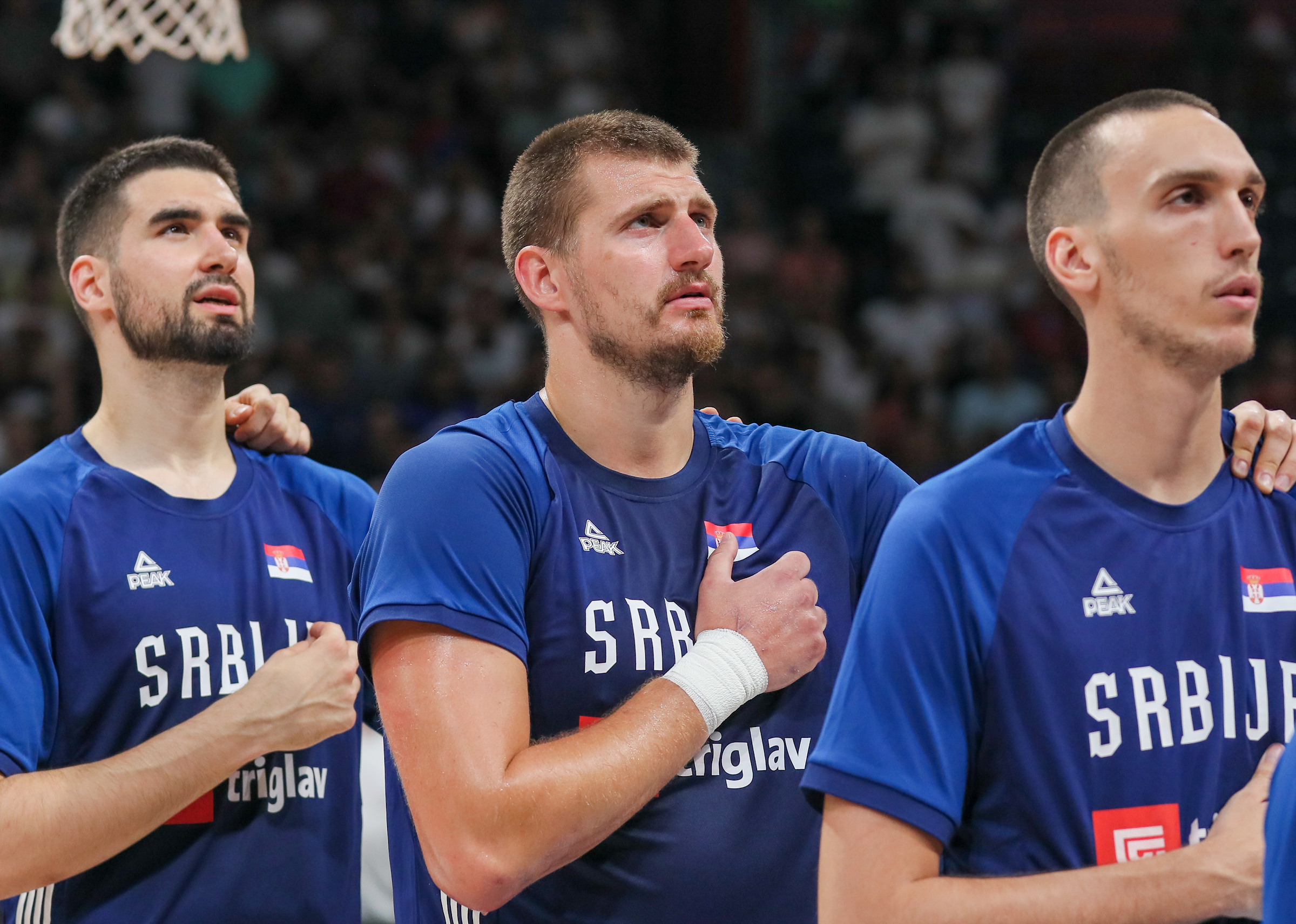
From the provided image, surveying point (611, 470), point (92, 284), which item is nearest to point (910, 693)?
point (611, 470)

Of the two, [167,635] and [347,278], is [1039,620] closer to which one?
[167,635]

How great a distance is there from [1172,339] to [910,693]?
86cm

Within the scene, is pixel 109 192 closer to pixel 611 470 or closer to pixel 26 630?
pixel 26 630

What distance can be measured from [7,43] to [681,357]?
10.1 metres

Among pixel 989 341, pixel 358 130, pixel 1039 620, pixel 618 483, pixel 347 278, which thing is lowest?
pixel 1039 620

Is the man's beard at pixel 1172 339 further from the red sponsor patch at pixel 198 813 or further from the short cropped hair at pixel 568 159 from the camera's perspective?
the red sponsor patch at pixel 198 813

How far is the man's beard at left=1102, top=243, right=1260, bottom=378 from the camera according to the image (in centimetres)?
261

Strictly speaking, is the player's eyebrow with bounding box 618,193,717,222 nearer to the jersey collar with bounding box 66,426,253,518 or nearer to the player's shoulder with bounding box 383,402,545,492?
the player's shoulder with bounding box 383,402,545,492

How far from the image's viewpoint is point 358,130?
1187cm

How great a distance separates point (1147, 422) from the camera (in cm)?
270

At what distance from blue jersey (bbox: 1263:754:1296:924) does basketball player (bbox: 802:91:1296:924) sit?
0.53 metres

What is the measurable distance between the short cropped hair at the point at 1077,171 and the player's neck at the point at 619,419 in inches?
35.9

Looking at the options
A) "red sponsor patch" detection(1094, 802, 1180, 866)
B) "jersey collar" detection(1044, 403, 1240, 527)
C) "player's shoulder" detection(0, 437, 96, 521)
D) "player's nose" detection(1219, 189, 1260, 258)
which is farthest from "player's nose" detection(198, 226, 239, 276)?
"red sponsor patch" detection(1094, 802, 1180, 866)

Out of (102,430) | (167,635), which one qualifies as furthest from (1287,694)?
(102,430)
